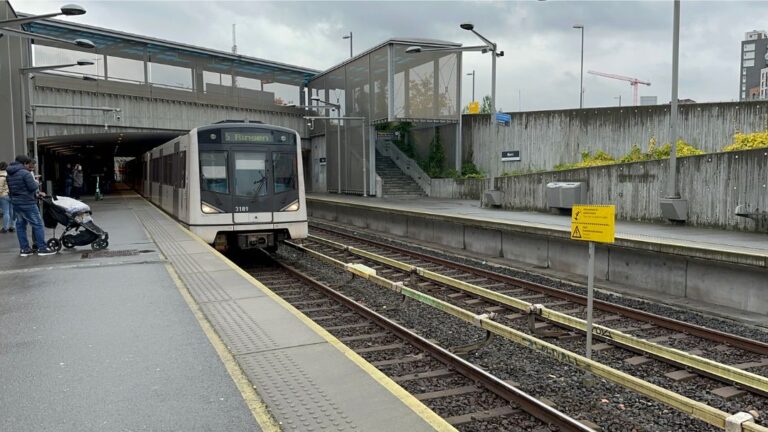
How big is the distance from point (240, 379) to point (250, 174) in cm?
A: 839

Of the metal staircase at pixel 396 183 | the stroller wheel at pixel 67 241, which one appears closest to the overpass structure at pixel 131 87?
the metal staircase at pixel 396 183

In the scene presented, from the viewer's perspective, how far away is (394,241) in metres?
18.1

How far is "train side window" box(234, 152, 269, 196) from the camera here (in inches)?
472

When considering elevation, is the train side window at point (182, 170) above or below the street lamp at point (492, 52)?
below

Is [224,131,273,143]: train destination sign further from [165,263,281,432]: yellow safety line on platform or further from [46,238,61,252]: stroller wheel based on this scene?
[165,263,281,432]: yellow safety line on platform

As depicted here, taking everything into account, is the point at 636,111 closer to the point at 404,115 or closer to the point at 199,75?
the point at 404,115

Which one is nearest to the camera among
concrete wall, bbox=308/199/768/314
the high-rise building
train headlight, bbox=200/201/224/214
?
concrete wall, bbox=308/199/768/314

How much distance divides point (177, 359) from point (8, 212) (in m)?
12.3

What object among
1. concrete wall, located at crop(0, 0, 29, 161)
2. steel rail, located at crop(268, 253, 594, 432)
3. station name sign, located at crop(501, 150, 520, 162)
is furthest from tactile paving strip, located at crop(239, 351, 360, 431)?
station name sign, located at crop(501, 150, 520, 162)

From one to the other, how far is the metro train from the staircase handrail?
1656 centimetres

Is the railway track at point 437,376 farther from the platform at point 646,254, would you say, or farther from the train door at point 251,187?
the platform at point 646,254

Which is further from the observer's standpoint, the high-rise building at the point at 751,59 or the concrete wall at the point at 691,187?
the high-rise building at the point at 751,59

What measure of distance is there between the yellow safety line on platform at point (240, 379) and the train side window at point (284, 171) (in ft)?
19.9

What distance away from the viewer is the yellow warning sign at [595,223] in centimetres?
538
